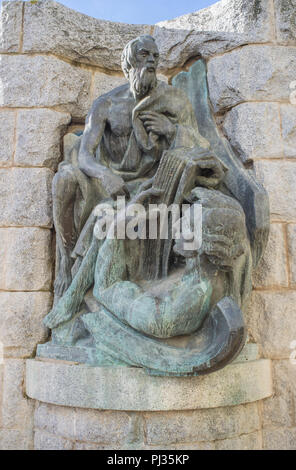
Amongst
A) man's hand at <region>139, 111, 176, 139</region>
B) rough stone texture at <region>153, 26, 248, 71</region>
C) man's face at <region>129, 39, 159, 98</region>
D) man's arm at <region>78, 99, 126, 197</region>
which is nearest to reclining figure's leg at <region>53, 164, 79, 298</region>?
man's arm at <region>78, 99, 126, 197</region>

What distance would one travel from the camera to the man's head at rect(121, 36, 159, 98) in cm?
236

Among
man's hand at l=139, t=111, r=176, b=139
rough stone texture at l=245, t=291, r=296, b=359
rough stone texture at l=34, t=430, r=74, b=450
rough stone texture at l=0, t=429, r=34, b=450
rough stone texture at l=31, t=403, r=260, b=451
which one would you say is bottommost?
rough stone texture at l=0, t=429, r=34, b=450

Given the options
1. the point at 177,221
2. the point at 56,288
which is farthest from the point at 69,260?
the point at 177,221

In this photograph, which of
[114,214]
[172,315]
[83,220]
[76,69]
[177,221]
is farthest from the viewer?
[76,69]

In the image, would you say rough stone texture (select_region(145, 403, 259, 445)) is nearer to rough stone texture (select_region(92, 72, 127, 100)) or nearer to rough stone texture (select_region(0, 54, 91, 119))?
rough stone texture (select_region(0, 54, 91, 119))

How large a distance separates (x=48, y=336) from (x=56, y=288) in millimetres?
352

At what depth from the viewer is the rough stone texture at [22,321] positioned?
8.39ft

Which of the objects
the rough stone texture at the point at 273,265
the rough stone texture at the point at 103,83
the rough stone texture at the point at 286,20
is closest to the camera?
the rough stone texture at the point at 273,265

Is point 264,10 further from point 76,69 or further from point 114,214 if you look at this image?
point 114,214

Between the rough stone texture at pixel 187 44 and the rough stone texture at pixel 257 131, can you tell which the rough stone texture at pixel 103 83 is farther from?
the rough stone texture at pixel 257 131

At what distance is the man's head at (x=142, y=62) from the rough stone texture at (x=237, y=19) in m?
0.89

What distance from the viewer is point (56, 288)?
8.32 ft

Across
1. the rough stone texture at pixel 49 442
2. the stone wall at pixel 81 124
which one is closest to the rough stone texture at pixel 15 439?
the stone wall at pixel 81 124

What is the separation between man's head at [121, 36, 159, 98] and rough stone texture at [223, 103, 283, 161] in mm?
723
